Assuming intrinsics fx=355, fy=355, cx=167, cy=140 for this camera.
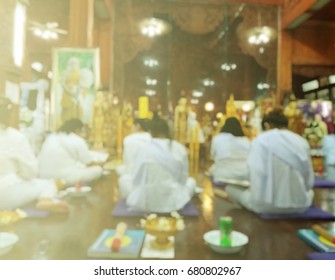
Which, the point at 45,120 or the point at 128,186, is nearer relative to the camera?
the point at 128,186

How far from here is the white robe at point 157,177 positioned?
2.13m

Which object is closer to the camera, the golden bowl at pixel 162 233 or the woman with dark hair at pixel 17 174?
the golden bowl at pixel 162 233

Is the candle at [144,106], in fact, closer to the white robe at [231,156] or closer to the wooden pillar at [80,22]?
the wooden pillar at [80,22]

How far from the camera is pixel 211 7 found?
474 cm

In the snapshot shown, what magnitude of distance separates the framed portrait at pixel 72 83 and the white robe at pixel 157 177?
158 centimetres

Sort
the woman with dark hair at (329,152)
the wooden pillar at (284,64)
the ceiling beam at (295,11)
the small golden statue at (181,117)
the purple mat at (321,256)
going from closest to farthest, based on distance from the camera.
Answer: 1. the purple mat at (321,256)
2. the woman with dark hair at (329,152)
3. the small golden statue at (181,117)
4. the ceiling beam at (295,11)
5. the wooden pillar at (284,64)

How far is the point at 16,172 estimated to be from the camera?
2.17 meters

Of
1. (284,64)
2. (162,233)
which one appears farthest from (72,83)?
(284,64)

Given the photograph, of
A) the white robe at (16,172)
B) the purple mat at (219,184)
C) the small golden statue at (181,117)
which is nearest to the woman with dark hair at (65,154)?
the white robe at (16,172)

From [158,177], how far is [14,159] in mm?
863

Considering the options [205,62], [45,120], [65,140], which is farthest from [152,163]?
[205,62]

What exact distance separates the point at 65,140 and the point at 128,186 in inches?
32.8

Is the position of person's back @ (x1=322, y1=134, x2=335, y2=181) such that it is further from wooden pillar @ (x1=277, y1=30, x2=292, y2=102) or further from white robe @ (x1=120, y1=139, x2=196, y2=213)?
white robe @ (x1=120, y1=139, x2=196, y2=213)

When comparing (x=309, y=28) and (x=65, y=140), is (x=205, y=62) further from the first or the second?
(x=65, y=140)
